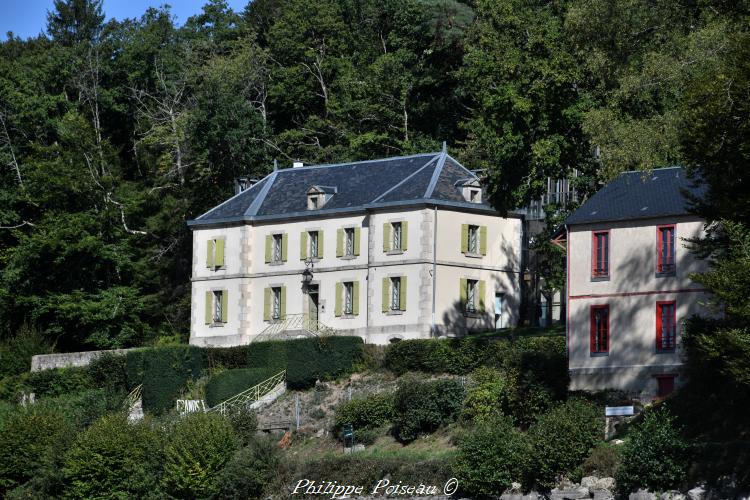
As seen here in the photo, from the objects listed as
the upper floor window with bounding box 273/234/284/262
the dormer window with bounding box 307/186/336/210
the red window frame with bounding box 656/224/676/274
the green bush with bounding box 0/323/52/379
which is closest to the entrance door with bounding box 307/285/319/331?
the upper floor window with bounding box 273/234/284/262

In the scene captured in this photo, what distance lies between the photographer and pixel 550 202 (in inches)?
2566

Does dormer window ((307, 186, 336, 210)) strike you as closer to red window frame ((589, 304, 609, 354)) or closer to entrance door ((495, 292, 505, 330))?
entrance door ((495, 292, 505, 330))

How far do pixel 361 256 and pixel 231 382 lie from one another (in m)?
8.55

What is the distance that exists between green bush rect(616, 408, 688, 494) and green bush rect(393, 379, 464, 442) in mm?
10400

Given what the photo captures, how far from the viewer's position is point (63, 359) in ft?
231

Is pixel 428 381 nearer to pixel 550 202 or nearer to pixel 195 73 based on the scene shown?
pixel 550 202

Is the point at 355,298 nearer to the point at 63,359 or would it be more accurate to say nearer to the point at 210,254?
the point at 210,254

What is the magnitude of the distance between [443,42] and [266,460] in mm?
34528

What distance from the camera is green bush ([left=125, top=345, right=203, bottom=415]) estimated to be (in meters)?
64.3

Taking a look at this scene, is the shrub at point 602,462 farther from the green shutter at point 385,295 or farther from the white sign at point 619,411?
the green shutter at point 385,295

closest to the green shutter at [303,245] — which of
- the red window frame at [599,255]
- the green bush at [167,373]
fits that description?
the green bush at [167,373]

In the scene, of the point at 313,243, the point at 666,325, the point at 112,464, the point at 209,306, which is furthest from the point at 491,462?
the point at 209,306

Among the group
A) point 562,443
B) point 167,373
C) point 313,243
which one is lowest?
point 562,443

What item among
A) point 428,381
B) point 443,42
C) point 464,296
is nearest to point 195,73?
point 443,42
